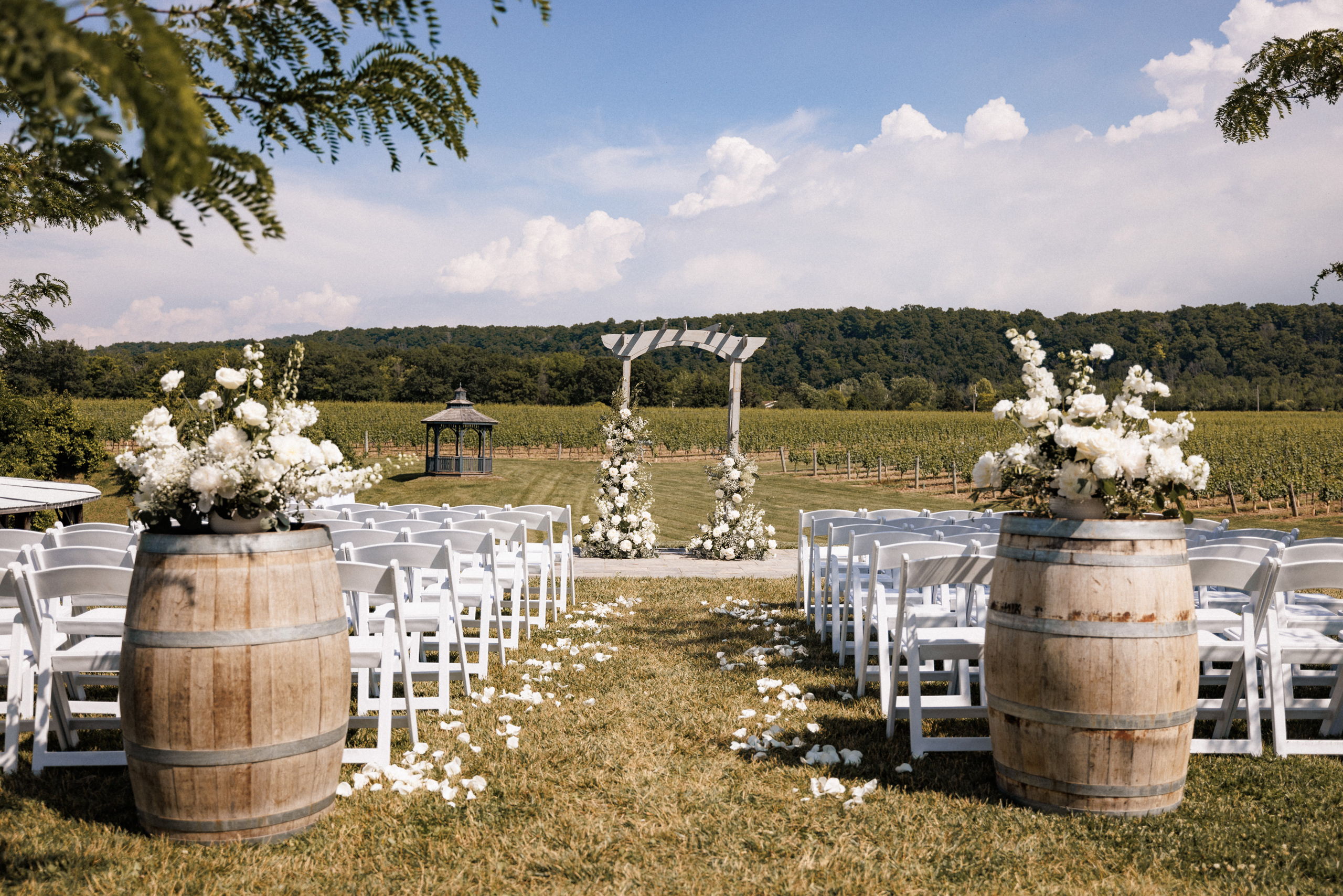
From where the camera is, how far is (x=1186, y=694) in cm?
315

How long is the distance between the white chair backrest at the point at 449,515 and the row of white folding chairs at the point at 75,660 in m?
3.09

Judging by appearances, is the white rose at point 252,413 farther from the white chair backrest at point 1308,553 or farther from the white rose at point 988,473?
the white chair backrest at point 1308,553

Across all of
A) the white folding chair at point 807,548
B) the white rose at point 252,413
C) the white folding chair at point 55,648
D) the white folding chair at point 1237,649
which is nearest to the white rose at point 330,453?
the white rose at point 252,413

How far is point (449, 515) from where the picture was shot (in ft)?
24.2

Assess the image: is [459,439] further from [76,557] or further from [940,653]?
[940,653]

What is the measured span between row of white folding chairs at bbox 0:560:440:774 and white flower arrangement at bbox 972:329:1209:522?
2.61 meters

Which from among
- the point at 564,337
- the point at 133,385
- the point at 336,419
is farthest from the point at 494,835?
the point at 564,337

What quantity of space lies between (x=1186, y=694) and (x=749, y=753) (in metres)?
1.80

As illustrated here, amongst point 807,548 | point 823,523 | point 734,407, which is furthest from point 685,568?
point 823,523

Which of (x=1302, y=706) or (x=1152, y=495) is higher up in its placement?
(x=1152, y=495)

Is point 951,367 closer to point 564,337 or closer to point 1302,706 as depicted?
point 564,337

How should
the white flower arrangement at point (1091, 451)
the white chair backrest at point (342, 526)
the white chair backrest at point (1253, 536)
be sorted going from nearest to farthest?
the white flower arrangement at point (1091, 451), the white chair backrest at point (342, 526), the white chair backrest at point (1253, 536)

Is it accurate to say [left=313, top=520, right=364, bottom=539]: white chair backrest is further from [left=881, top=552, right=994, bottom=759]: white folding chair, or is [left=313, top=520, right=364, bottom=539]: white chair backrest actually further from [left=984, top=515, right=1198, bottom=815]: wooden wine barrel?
[left=984, top=515, right=1198, bottom=815]: wooden wine barrel

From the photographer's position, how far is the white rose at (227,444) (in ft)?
9.68
